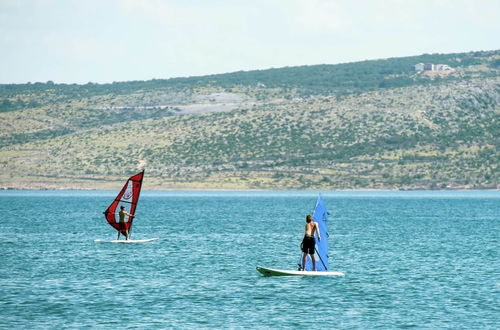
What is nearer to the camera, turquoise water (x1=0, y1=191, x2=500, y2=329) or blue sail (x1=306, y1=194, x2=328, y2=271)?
turquoise water (x1=0, y1=191, x2=500, y2=329)

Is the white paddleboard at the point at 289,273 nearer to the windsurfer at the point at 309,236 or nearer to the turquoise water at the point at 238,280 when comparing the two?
the turquoise water at the point at 238,280

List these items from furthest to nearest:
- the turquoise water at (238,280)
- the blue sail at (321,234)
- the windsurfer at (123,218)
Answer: the windsurfer at (123,218)
the blue sail at (321,234)
the turquoise water at (238,280)

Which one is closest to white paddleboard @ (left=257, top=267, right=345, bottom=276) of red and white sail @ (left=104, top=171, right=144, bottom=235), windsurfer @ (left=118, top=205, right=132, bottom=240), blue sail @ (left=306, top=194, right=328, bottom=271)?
blue sail @ (left=306, top=194, right=328, bottom=271)

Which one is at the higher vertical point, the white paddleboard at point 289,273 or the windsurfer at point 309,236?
the windsurfer at point 309,236

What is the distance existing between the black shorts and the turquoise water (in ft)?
4.23

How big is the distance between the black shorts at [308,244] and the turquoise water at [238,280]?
1.29 m

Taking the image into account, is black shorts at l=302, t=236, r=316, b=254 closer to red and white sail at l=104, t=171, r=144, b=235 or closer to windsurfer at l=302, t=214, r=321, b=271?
windsurfer at l=302, t=214, r=321, b=271

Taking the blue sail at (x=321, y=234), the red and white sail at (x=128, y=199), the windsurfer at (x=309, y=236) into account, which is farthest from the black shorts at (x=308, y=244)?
the red and white sail at (x=128, y=199)

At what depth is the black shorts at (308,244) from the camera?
4091 centimetres

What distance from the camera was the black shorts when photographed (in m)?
40.9

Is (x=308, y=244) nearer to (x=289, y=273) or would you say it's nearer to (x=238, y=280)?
(x=289, y=273)

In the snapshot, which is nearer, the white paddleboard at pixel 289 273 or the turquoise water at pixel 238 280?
the turquoise water at pixel 238 280

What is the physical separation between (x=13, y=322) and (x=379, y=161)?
14815 cm

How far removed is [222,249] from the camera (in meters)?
58.8
